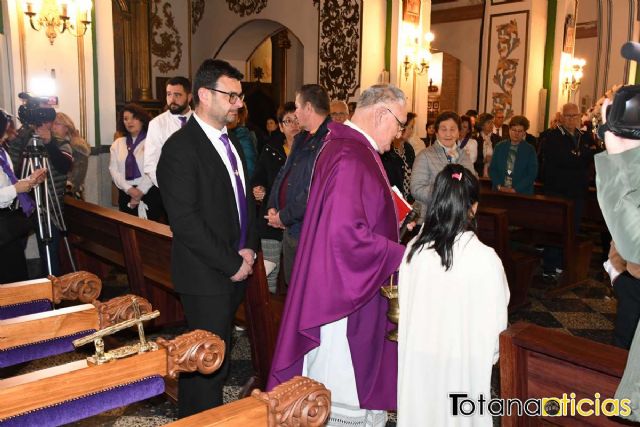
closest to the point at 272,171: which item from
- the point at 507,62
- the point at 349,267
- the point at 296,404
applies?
the point at 349,267

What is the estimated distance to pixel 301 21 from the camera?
998 centimetres

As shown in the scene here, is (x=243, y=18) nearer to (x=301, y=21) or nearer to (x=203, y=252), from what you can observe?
(x=301, y=21)

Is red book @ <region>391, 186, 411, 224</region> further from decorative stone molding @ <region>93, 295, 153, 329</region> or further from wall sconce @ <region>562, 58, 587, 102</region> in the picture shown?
wall sconce @ <region>562, 58, 587, 102</region>

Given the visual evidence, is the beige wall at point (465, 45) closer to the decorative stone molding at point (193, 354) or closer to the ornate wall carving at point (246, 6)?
the ornate wall carving at point (246, 6)

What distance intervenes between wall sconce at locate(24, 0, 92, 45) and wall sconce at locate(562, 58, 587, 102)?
847 centimetres

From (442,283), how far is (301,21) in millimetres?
8548

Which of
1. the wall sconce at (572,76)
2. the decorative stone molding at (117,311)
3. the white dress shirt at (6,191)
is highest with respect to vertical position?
the wall sconce at (572,76)

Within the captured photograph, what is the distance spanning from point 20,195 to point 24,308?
2.17 m

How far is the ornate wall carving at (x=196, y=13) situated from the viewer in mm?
12062

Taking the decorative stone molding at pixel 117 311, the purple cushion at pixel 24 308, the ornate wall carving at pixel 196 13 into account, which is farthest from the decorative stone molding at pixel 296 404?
the ornate wall carving at pixel 196 13

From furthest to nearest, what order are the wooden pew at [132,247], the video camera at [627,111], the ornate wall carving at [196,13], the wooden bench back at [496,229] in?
the ornate wall carving at [196,13] → the wooden bench back at [496,229] → the wooden pew at [132,247] → the video camera at [627,111]

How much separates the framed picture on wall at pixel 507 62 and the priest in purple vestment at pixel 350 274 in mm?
9130

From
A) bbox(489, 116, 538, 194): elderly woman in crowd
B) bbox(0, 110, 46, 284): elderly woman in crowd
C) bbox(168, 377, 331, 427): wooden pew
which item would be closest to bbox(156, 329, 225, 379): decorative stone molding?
bbox(168, 377, 331, 427): wooden pew

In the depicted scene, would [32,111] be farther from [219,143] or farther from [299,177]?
[219,143]
